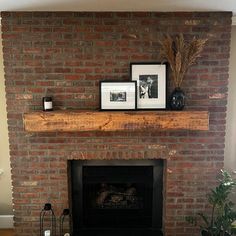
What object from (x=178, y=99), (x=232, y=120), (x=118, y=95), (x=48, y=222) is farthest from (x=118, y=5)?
(x=48, y=222)

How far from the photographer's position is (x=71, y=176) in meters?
2.79

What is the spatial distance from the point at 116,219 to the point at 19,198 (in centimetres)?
108

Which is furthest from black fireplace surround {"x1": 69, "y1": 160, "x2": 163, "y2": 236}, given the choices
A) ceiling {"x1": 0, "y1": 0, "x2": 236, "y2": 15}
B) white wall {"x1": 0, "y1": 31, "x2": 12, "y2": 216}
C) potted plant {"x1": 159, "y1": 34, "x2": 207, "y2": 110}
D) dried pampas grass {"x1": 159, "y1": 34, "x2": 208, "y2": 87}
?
ceiling {"x1": 0, "y1": 0, "x2": 236, "y2": 15}

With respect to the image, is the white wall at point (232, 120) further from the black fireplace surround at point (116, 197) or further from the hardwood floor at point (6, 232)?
the hardwood floor at point (6, 232)

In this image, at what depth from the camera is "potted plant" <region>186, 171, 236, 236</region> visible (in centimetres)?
240

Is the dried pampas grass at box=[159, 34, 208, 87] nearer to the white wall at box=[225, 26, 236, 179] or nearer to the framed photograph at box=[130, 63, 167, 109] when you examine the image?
the framed photograph at box=[130, 63, 167, 109]

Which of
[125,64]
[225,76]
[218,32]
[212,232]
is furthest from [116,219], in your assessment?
[218,32]

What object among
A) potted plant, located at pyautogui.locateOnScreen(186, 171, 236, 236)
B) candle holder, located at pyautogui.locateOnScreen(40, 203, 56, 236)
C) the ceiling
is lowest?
candle holder, located at pyautogui.locateOnScreen(40, 203, 56, 236)

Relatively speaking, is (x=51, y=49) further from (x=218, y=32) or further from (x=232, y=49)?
(x=232, y=49)

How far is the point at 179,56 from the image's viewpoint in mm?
2363

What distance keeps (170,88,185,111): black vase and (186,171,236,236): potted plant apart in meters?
0.77

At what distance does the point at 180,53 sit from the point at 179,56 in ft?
0.15

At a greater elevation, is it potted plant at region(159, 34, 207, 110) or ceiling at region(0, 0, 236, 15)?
ceiling at region(0, 0, 236, 15)

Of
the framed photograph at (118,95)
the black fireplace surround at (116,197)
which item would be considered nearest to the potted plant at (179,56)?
the framed photograph at (118,95)
